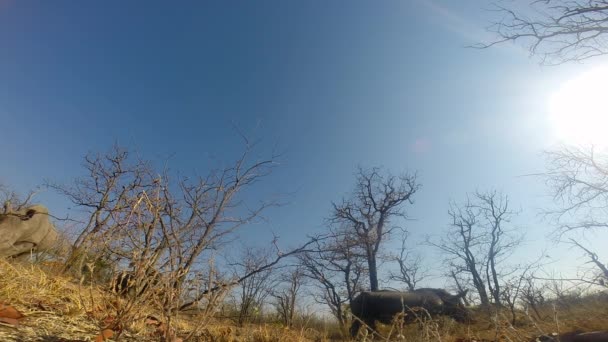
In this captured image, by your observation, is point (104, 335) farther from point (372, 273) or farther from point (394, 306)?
point (372, 273)

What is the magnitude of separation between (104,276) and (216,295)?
3.65 metres

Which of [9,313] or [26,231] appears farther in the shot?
[26,231]

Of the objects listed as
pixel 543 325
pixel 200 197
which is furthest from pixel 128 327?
pixel 543 325

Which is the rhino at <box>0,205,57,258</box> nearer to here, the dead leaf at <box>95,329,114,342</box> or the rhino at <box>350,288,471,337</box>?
the dead leaf at <box>95,329,114,342</box>

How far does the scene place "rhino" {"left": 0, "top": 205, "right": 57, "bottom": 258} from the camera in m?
6.29

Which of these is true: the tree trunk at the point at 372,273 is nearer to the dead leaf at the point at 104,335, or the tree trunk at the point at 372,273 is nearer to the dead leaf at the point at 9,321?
the dead leaf at the point at 104,335

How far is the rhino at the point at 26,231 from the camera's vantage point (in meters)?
6.29

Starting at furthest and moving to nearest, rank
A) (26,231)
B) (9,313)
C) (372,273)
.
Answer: (372,273) → (26,231) → (9,313)

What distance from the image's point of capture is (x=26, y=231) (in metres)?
7.30

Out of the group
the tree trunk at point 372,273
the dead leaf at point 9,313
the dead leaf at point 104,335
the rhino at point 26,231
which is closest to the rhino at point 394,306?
the tree trunk at point 372,273

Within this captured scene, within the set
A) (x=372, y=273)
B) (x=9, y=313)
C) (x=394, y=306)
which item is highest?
(x=372, y=273)

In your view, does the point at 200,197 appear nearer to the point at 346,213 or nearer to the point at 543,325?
the point at 543,325

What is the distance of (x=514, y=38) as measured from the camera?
24.0 feet

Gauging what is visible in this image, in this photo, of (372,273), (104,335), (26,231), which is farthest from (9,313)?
(372,273)
